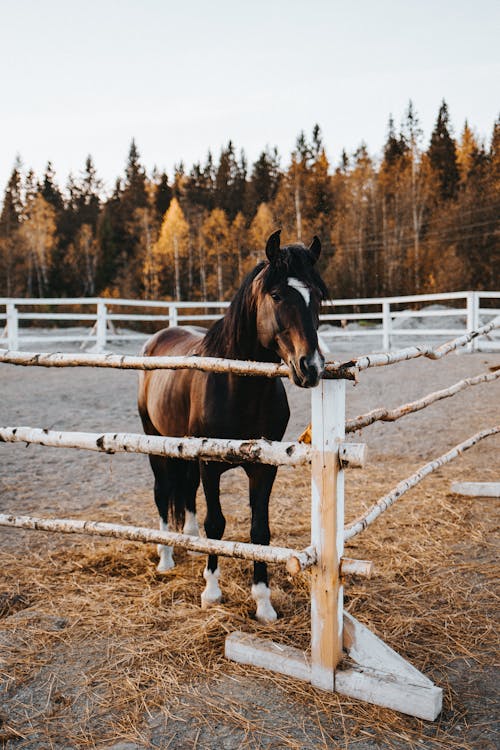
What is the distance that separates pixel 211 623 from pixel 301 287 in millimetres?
1607

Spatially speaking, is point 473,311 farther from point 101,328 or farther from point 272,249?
point 272,249

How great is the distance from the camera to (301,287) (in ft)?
7.83

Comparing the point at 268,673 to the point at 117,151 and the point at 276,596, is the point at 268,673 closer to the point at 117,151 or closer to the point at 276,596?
the point at 276,596

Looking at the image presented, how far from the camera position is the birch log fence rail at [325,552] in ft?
6.31

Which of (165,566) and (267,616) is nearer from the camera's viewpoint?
(267,616)

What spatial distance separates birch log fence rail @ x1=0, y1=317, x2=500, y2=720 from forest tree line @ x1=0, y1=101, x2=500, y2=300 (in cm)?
2369

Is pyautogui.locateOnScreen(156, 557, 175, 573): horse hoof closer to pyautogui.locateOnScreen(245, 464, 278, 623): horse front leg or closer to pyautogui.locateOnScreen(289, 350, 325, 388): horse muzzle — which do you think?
pyautogui.locateOnScreen(245, 464, 278, 623): horse front leg

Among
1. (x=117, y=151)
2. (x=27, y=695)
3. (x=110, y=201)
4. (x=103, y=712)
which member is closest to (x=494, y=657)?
(x=103, y=712)

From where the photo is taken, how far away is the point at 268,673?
2156 mm

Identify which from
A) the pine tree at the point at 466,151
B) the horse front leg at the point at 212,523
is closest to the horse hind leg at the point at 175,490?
the horse front leg at the point at 212,523

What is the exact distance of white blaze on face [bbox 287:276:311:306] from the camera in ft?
7.75

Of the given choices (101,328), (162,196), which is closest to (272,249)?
(101,328)

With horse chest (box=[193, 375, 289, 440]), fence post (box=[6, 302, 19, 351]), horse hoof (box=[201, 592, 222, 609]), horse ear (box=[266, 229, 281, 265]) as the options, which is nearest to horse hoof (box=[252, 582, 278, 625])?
horse hoof (box=[201, 592, 222, 609])

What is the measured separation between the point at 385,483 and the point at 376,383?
4394 mm
